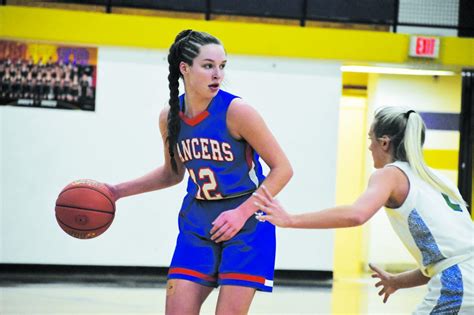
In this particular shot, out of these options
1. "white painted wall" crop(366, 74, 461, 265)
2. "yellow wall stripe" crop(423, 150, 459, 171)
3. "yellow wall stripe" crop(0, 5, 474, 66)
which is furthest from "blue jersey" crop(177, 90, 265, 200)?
"yellow wall stripe" crop(423, 150, 459, 171)

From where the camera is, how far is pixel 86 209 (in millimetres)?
4207

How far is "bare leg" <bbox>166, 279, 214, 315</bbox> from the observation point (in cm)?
357

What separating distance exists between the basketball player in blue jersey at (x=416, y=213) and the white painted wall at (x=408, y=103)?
7.95 meters

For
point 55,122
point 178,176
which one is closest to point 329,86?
point 55,122

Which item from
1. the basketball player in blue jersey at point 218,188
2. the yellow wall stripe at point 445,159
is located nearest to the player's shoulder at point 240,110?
the basketball player in blue jersey at point 218,188

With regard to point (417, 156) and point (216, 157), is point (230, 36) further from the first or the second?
point (417, 156)

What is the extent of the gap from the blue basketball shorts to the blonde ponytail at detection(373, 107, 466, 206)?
Result: 29.3 inches

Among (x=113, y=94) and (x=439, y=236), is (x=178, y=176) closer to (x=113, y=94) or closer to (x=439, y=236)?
(x=439, y=236)

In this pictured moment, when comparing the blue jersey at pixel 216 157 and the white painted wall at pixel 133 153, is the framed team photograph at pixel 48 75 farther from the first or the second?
the blue jersey at pixel 216 157

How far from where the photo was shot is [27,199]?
9.47 metres

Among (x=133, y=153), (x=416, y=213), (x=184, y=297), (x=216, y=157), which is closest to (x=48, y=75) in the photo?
(x=133, y=153)

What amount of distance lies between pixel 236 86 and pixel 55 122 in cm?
208

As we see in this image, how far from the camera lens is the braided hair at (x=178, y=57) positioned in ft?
12.2

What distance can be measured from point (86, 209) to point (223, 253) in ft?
2.91
